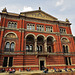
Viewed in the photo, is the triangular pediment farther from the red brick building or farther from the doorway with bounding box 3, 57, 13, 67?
the doorway with bounding box 3, 57, 13, 67

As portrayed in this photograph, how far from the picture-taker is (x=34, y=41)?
84.9 feet

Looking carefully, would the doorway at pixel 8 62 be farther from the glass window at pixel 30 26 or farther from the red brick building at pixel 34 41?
the glass window at pixel 30 26

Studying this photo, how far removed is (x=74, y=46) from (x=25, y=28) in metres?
21.6

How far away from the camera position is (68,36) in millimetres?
30781

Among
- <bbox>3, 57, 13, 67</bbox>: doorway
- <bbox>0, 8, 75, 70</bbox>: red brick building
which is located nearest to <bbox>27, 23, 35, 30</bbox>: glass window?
<bbox>0, 8, 75, 70</bbox>: red brick building

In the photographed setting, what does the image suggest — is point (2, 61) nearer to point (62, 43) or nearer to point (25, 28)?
point (25, 28)

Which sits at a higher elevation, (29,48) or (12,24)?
(12,24)

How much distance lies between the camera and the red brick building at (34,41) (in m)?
21.9

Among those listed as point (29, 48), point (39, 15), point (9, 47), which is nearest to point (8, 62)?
point (9, 47)

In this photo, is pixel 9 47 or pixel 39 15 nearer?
pixel 9 47

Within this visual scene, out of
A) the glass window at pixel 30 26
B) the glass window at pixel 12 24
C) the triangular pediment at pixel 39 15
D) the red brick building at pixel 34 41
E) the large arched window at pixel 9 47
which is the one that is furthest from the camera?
the triangular pediment at pixel 39 15

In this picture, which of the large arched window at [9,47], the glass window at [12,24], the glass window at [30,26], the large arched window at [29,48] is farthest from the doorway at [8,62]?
the glass window at [30,26]

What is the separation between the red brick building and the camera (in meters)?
21.9

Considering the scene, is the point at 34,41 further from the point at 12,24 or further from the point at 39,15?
the point at 39,15
